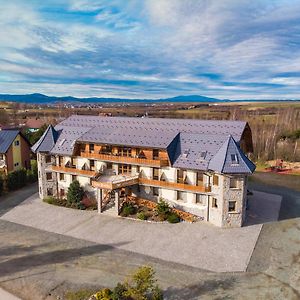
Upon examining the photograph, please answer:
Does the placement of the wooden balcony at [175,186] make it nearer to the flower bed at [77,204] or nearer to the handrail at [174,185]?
the handrail at [174,185]

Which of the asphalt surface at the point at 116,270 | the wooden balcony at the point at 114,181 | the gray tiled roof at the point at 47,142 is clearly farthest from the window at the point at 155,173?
the gray tiled roof at the point at 47,142

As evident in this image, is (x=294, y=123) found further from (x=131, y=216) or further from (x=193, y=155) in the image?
(x=131, y=216)

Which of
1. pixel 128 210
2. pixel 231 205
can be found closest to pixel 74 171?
pixel 128 210

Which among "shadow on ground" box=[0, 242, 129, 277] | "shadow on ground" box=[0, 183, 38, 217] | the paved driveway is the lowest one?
"shadow on ground" box=[0, 242, 129, 277]

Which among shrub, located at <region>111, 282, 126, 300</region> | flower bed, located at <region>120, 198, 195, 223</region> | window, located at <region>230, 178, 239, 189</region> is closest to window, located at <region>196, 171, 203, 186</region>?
window, located at <region>230, 178, 239, 189</region>

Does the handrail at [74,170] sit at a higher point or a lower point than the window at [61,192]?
higher

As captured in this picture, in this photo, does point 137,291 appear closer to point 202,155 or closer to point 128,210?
point 128,210

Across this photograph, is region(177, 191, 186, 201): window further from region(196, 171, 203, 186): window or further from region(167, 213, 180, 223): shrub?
region(167, 213, 180, 223): shrub
